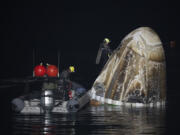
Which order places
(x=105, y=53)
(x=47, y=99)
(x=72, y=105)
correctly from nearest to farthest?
(x=47, y=99), (x=72, y=105), (x=105, y=53)

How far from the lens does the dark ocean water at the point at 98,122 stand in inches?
885

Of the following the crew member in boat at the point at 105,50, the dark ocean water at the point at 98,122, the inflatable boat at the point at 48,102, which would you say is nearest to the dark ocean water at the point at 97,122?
the dark ocean water at the point at 98,122

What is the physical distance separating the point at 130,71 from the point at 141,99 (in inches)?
57.6

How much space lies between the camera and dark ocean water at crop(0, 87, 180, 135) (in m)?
22.5

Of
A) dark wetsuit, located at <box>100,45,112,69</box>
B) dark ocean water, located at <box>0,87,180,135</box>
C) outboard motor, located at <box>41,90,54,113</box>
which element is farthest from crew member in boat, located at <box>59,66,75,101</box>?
dark wetsuit, located at <box>100,45,112,69</box>

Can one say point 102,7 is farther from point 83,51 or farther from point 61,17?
point 83,51

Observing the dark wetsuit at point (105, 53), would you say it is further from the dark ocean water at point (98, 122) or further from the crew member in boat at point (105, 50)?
the dark ocean water at point (98, 122)

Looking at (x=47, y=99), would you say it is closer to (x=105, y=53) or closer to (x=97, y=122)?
(x=97, y=122)

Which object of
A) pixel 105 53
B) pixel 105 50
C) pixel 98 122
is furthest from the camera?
pixel 105 53

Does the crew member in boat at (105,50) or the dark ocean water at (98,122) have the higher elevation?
the crew member in boat at (105,50)

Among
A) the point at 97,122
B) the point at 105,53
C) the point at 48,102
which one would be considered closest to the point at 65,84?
Result: the point at 48,102

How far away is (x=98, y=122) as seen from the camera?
82.9ft

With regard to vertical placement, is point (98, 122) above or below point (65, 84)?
below

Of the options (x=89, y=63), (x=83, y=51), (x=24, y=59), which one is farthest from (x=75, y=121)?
(x=83, y=51)
